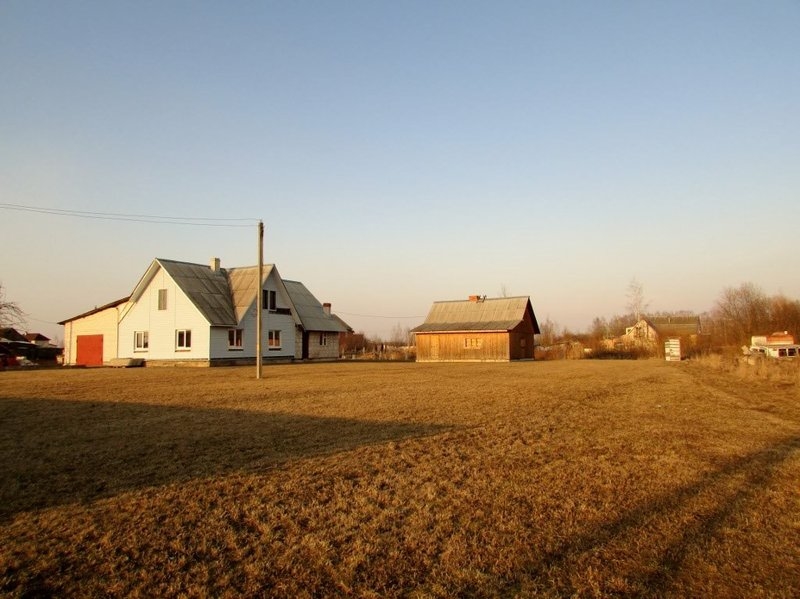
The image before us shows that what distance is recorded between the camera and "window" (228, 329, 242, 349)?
36969 mm

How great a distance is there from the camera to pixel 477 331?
49469mm

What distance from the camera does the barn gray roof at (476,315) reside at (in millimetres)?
50312

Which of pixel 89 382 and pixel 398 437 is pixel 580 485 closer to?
pixel 398 437

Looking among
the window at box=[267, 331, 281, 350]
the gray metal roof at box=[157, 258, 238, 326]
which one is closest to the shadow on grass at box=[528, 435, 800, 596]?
the gray metal roof at box=[157, 258, 238, 326]

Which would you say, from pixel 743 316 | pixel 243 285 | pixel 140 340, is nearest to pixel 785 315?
pixel 743 316

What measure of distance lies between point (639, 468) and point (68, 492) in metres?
7.34

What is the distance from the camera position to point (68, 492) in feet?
21.5

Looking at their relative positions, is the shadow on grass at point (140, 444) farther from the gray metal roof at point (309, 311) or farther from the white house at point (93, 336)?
the gray metal roof at point (309, 311)

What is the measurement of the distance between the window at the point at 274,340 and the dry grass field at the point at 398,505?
2714cm

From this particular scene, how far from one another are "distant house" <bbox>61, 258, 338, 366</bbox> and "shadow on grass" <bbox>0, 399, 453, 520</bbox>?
21.6 meters

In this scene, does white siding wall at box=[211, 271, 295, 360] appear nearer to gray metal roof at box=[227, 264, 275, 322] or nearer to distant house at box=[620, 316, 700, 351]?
gray metal roof at box=[227, 264, 275, 322]

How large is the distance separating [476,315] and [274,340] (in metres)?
20.2

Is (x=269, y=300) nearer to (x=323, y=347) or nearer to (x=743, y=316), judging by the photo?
(x=323, y=347)

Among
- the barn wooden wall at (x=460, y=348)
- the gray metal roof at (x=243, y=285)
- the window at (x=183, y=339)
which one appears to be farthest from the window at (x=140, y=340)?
the barn wooden wall at (x=460, y=348)
